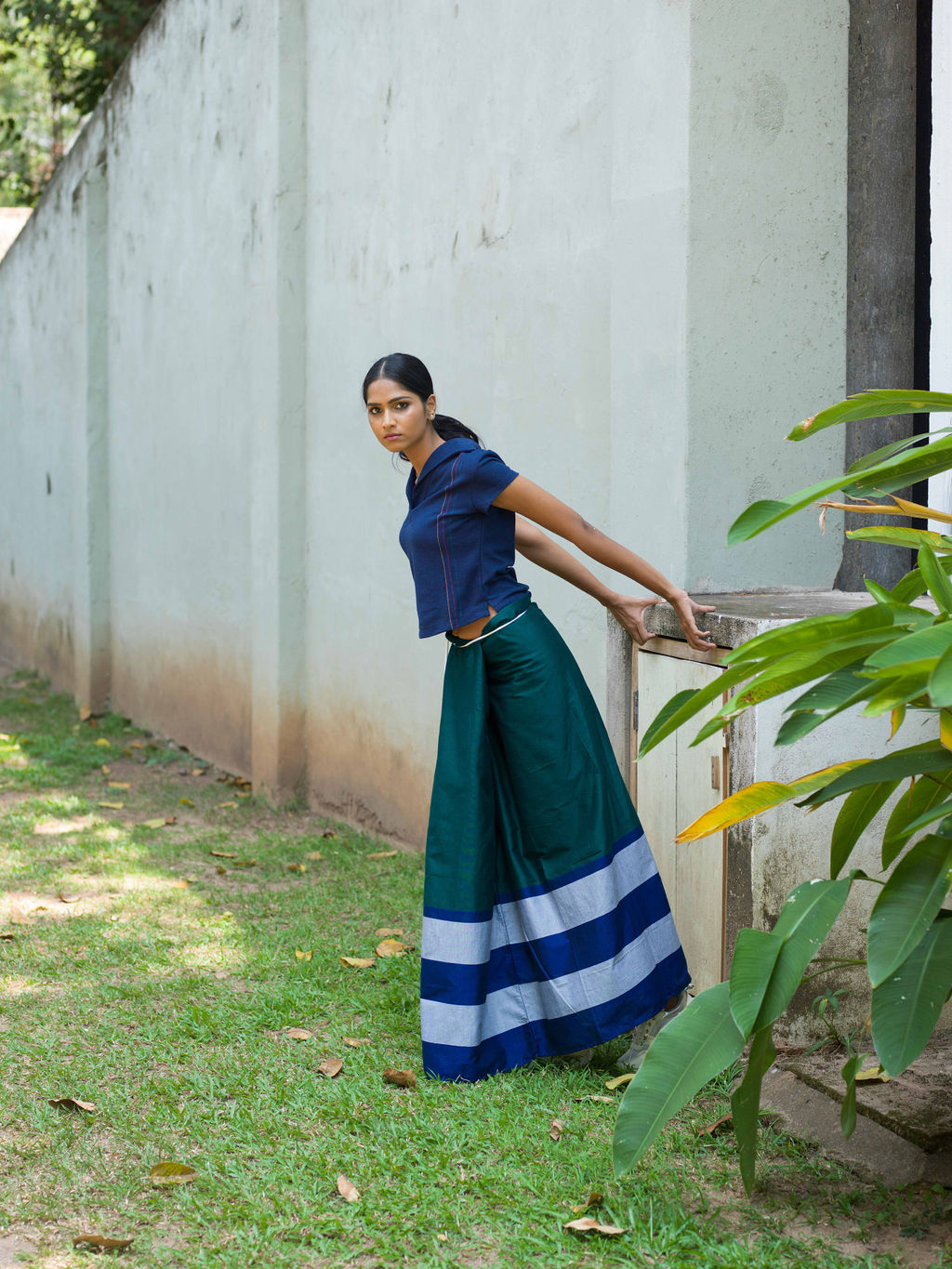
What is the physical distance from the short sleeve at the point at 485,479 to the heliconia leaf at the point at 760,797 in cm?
103

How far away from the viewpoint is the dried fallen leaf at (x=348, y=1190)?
2.29 m

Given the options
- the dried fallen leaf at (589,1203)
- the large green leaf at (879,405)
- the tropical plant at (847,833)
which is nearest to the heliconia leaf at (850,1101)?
the tropical plant at (847,833)

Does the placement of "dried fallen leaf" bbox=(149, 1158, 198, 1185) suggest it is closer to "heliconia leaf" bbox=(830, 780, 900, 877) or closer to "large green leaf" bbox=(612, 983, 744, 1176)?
"large green leaf" bbox=(612, 983, 744, 1176)

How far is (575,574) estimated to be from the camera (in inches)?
119

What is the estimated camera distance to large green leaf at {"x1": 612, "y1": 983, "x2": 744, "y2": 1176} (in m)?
1.91

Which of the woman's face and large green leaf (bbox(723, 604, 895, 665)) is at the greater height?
the woman's face

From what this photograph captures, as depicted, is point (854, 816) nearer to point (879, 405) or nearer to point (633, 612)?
point (879, 405)

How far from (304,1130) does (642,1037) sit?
0.81 m

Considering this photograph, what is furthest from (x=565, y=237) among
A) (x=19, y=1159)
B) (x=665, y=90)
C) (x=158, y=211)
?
(x=158, y=211)

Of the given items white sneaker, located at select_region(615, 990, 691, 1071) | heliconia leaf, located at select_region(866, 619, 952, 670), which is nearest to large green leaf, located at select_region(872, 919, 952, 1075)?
heliconia leaf, located at select_region(866, 619, 952, 670)

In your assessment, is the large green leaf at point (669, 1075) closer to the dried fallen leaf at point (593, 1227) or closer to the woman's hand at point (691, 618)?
the dried fallen leaf at point (593, 1227)

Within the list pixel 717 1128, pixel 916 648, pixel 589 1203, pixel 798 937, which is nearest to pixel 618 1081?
pixel 717 1128

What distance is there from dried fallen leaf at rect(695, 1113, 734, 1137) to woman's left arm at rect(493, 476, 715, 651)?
0.98 metres

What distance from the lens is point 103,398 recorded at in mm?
8398
